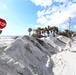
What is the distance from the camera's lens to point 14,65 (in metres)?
9.73

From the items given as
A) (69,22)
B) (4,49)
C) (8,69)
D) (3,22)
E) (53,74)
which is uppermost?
(69,22)

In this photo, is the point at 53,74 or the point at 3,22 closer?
the point at 3,22

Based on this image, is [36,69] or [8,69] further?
[36,69]

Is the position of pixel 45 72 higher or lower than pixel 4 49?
lower

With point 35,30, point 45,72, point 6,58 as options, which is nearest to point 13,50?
point 6,58

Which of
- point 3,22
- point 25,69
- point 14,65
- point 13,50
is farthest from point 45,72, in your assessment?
point 3,22

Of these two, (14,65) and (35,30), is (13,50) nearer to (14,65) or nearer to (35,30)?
(14,65)

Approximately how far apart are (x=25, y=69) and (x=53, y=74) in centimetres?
236

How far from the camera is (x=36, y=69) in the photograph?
11281 mm

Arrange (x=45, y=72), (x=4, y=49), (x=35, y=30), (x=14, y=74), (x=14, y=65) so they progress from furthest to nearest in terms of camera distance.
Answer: (x=35, y=30) → (x=4, y=49) → (x=45, y=72) → (x=14, y=65) → (x=14, y=74)

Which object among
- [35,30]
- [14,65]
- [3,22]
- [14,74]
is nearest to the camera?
[3,22]

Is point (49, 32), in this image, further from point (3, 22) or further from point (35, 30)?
point (3, 22)

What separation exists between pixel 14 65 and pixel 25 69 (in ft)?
2.72

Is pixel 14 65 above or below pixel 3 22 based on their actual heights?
below
